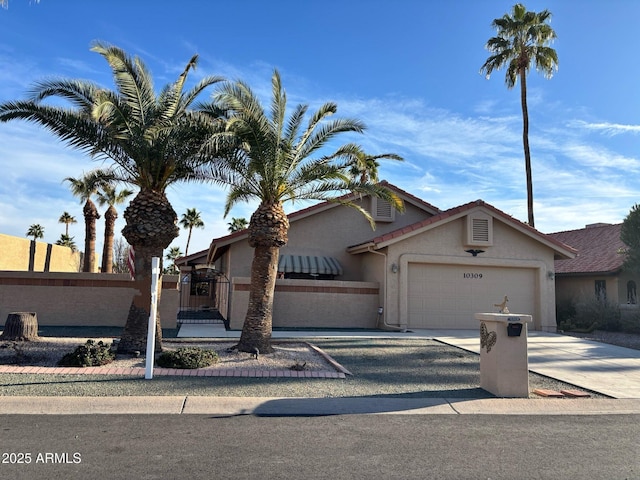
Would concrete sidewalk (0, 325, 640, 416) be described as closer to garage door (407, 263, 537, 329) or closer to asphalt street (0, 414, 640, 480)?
asphalt street (0, 414, 640, 480)

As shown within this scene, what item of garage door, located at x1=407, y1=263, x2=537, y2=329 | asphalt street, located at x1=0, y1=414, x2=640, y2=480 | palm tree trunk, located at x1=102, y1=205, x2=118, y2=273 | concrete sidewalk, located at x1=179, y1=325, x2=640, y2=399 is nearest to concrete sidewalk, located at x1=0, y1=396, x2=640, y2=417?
asphalt street, located at x1=0, y1=414, x2=640, y2=480

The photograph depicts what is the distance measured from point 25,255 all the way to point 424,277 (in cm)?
2468

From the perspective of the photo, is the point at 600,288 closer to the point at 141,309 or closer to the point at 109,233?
the point at 141,309

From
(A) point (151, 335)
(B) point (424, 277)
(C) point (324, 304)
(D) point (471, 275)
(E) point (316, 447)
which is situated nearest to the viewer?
(E) point (316, 447)

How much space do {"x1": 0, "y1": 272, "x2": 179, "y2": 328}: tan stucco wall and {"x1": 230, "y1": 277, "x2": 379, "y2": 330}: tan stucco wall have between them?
3.58 metres

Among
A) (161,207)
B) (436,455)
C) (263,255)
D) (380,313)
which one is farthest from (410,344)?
(436,455)

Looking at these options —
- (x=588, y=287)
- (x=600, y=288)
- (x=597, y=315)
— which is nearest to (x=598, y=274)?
(x=600, y=288)

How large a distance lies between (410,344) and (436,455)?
9.16m

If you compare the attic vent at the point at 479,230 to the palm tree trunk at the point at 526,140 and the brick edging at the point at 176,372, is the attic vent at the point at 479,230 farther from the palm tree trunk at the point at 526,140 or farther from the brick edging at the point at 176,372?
the brick edging at the point at 176,372

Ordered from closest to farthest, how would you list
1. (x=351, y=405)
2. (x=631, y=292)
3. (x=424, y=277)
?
(x=351, y=405) < (x=424, y=277) < (x=631, y=292)

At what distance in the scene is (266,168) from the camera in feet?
38.1

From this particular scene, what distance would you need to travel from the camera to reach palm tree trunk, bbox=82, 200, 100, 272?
96.6 ft

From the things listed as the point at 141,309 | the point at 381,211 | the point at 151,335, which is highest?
the point at 381,211

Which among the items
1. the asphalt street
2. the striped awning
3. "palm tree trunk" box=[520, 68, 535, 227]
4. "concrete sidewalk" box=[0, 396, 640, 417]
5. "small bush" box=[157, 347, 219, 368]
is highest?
"palm tree trunk" box=[520, 68, 535, 227]
